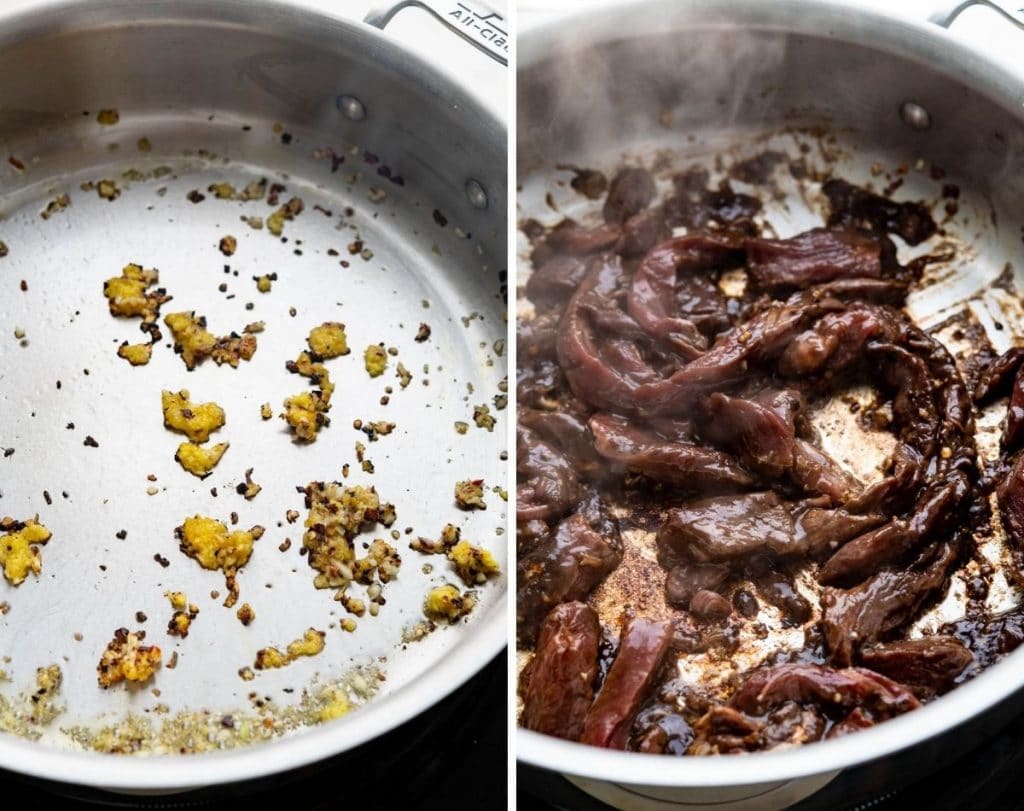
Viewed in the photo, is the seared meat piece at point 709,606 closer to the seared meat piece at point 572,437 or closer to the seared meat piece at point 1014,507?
the seared meat piece at point 572,437

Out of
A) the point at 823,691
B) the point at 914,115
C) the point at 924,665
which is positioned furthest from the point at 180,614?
the point at 914,115

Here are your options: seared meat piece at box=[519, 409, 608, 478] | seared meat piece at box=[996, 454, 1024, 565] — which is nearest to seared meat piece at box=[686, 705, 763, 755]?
seared meat piece at box=[519, 409, 608, 478]

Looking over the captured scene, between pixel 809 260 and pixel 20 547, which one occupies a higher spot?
pixel 809 260

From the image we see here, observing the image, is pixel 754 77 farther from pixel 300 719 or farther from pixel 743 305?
pixel 300 719

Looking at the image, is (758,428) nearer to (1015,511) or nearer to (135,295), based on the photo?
(1015,511)

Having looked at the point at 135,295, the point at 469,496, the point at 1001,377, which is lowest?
the point at 469,496

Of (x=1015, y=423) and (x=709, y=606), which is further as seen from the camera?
(x=1015, y=423)

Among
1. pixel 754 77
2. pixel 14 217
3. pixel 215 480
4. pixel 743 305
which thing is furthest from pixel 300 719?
pixel 754 77
